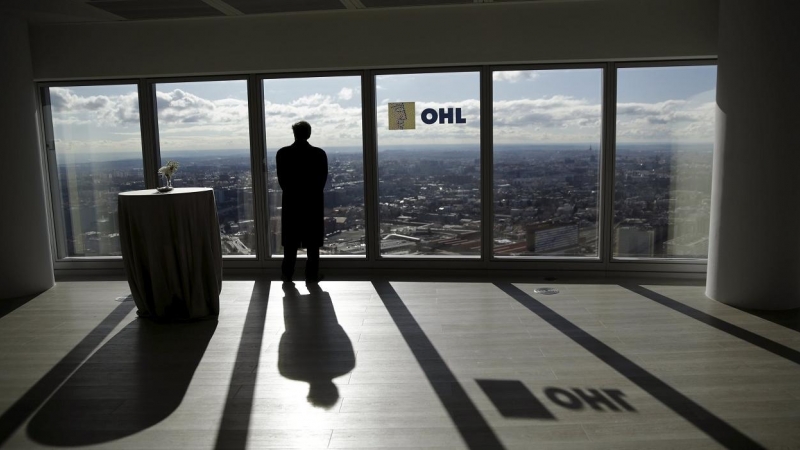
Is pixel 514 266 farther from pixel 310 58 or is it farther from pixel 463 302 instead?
pixel 310 58

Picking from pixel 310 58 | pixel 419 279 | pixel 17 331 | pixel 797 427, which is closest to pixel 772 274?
pixel 797 427

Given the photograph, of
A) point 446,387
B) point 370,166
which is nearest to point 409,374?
point 446,387

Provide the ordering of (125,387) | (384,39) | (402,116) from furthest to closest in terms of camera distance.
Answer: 1. (402,116)
2. (384,39)
3. (125,387)

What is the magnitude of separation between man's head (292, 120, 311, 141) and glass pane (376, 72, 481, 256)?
87cm

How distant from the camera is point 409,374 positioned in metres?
4.10

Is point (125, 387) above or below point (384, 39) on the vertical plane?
below

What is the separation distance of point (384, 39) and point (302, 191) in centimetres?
195

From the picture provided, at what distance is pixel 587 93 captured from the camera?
22.4 ft

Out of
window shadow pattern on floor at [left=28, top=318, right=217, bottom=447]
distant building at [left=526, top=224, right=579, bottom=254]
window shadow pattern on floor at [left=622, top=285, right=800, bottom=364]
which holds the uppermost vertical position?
distant building at [left=526, top=224, right=579, bottom=254]

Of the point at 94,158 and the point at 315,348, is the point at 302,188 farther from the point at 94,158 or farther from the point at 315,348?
the point at 94,158

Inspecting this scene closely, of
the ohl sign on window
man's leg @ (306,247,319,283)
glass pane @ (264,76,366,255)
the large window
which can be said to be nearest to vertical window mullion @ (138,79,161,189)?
the large window

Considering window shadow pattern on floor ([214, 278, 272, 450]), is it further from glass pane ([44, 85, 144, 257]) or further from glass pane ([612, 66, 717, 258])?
glass pane ([612, 66, 717, 258])

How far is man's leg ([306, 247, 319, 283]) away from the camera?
273 inches

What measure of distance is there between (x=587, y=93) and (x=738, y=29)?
1.78m
